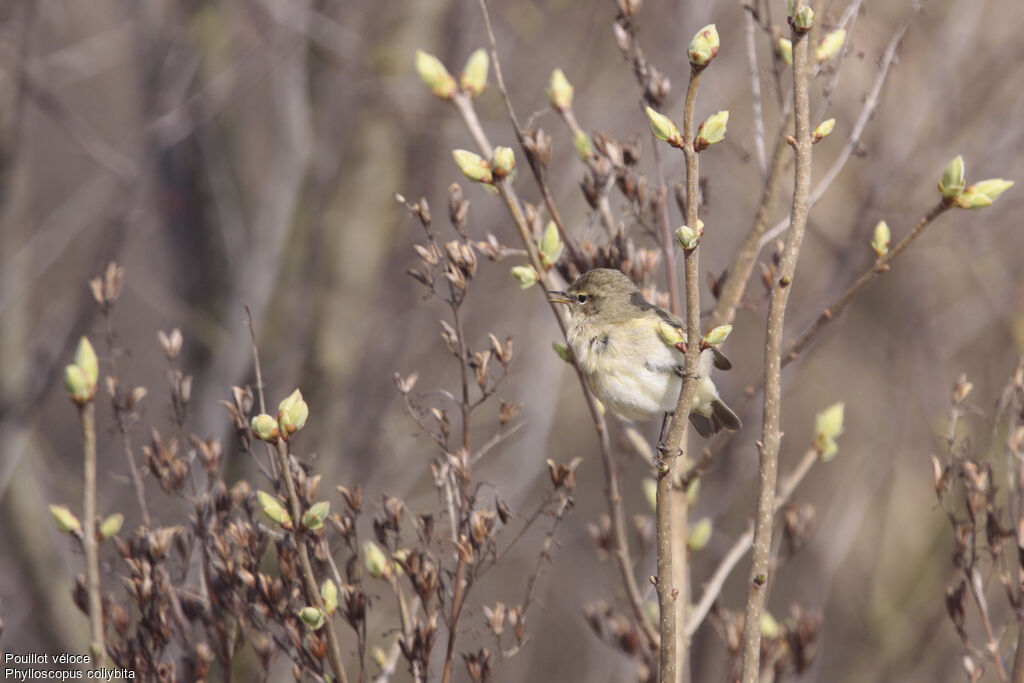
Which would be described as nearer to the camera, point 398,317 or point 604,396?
point 604,396

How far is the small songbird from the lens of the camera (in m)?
3.10

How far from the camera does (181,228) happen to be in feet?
18.3

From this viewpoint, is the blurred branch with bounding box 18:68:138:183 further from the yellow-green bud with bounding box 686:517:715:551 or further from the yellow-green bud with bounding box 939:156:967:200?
the yellow-green bud with bounding box 939:156:967:200

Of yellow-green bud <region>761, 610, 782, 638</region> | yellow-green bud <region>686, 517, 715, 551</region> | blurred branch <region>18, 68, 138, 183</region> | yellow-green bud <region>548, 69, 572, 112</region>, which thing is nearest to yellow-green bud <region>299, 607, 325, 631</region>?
yellow-green bud <region>686, 517, 715, 551</region>

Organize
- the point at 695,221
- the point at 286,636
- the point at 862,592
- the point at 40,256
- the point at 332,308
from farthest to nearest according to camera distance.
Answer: the point at 862,592 < the point at 332,308 < the point at 40,256 < the point at 286,636 < the point at 695,221

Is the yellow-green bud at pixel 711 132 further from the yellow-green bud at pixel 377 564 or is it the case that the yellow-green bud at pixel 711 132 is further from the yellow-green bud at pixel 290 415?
the yellow-green bud at pixel 377 564

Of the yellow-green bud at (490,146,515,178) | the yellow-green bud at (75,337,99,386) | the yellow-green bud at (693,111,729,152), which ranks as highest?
the yellow-green bud at (490,146,515,178)

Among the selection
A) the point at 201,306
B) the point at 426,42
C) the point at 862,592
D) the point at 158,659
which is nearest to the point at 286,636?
the point at 158,659

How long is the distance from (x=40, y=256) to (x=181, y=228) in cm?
78

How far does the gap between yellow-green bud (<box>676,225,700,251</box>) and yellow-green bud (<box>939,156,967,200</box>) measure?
634mm

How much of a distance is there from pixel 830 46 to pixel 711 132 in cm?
87

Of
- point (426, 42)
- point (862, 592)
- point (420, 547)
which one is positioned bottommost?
point (420, 547)

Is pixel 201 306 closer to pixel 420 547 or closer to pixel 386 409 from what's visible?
pixel 386 409

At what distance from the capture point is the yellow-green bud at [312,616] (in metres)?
2.08
